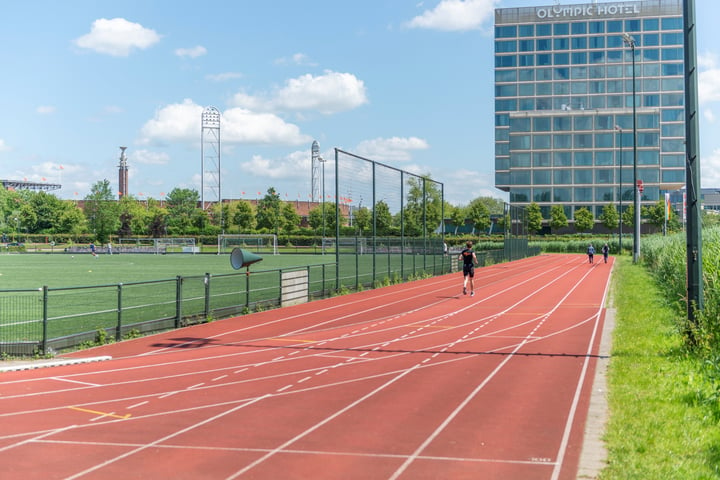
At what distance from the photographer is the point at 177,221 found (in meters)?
122

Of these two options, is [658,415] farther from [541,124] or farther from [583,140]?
[541,124]

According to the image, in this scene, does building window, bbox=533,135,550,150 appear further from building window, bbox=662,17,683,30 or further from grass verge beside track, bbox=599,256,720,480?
grass verge beside track, bbox=599,256,720,480

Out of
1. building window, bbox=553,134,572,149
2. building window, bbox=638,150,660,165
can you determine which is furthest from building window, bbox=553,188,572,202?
building window, bbox=638,150,660,165

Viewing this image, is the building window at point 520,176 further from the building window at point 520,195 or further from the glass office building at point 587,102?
the building window at point 520,195

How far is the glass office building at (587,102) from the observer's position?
10725cm

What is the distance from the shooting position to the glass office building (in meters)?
107

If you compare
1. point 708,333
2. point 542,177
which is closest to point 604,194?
point 542,177

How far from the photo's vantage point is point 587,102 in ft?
384

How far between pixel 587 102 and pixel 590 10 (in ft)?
47.5

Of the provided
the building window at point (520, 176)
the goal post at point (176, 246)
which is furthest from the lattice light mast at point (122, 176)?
the building window at point (520, 176)

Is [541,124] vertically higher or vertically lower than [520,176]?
higher

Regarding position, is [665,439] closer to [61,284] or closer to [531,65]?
[61,284]

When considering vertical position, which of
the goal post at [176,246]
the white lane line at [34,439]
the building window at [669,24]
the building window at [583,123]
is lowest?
the white lane line at [34,439]

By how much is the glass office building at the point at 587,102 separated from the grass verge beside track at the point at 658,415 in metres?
98.4
